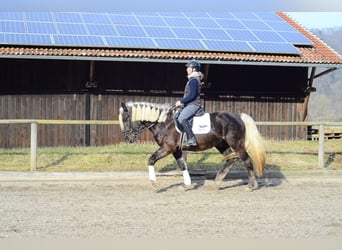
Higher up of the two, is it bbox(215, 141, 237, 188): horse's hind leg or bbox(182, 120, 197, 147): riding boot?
bbox(182, 120, 197, 147): riding boot

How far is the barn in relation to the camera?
544 inches

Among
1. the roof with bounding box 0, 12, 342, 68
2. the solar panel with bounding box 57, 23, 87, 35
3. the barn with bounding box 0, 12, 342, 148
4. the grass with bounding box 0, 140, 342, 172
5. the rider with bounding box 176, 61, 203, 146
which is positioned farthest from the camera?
the solar panel with bounding box 57, 23, 87, 35

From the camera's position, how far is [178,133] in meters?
8.97

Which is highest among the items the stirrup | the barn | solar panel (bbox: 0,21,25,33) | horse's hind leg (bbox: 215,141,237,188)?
solar panel (bbox: 0,21,25,33)

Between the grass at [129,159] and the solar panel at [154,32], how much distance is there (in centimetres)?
286

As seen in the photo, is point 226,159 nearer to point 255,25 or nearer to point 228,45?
point 228,45

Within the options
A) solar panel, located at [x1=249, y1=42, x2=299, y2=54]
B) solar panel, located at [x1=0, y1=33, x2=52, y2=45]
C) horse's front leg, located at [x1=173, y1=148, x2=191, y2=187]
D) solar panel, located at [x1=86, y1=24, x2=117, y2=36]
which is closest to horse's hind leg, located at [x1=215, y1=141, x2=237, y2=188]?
horse's front leg, located at [x1=173, y1=148, x2=191, y2=187]

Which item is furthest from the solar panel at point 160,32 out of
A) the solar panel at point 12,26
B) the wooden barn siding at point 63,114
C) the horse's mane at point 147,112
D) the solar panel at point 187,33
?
the horse's mane at point 147,112

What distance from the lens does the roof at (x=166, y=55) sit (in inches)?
518

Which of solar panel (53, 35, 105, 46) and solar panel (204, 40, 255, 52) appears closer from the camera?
solar panel (53, 35, 105, 46)

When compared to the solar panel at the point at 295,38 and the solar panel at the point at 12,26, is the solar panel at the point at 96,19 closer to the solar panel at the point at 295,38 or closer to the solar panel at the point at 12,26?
the solar panel at the point at 12,26

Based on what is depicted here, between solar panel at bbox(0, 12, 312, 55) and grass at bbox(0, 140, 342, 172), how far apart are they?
113 inches

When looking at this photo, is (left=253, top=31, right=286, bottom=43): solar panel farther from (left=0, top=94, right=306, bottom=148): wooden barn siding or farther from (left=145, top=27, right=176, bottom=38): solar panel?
(left=145, top=27, right=176, bottom=38): solar panel

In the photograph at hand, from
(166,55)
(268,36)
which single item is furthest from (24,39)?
(268,36)
